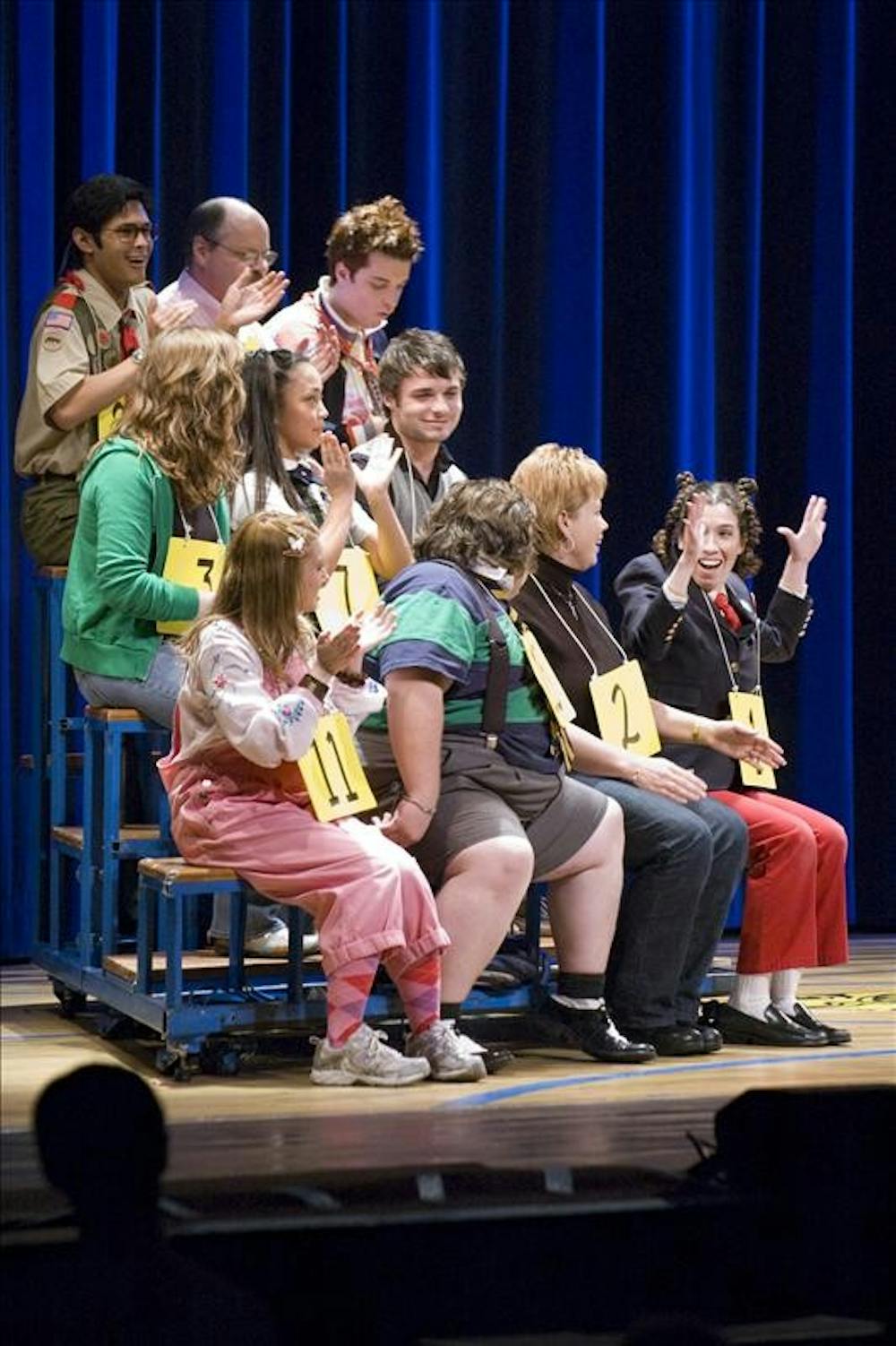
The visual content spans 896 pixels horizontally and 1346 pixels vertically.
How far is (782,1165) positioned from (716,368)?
3.51 meters

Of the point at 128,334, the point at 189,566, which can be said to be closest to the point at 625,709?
the point at 189,566

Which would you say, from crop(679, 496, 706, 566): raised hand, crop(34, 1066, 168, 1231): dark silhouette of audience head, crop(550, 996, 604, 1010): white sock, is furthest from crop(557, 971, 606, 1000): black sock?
crop(34, 1066, 168, 1231): dark silhouette of audience head

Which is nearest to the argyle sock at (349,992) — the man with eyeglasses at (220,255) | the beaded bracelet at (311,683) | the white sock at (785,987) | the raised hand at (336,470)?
the beaded bracelet at (311,683)

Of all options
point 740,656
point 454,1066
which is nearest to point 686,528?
A: point 740,656

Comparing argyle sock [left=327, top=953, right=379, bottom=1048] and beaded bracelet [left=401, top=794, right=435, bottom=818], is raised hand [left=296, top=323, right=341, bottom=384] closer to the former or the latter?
beaded bracelet [left=401, top=794, right=435, bottom=818]

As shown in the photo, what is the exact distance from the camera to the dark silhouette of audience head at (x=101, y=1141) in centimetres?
125

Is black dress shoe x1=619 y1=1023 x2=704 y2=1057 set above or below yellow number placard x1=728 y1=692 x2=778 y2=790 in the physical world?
below

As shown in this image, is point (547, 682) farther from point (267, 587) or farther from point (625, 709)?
point (267, 587)

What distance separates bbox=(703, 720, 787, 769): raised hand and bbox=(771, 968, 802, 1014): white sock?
0.33 meters

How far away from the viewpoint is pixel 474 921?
307cm

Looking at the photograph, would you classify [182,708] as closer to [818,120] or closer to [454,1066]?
[454,1066]

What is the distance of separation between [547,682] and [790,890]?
58 cm

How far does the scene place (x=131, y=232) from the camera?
353 centimetres

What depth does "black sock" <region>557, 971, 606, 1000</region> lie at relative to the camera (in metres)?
3.27
